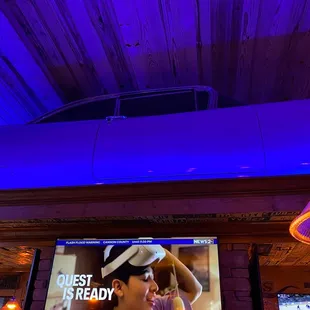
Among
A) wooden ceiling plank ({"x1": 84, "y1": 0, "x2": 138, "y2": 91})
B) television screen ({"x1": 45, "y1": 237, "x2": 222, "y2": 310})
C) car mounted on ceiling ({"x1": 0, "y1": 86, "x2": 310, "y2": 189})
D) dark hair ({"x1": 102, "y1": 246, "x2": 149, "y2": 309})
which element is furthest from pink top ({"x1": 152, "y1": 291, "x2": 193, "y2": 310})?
wooden ceiling plank ({"x1": 84, "y1": 0, "x2": 138, "y2": 91})

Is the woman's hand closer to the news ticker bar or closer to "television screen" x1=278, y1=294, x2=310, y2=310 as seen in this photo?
the news ticker bar

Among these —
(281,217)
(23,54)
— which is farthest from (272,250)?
(23,54)

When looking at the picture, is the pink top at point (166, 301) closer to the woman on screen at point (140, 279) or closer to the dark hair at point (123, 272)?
the woman on screen at point (140, 279)

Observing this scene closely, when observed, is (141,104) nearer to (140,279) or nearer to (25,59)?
(25,59)

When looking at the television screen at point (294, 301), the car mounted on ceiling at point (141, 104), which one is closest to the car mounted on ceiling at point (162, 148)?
the car mounted on ceiling at point (141, 104)

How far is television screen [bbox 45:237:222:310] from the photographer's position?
6.21ft

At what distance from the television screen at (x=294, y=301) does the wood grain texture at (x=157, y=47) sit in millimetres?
2775

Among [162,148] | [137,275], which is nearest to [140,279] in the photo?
[137,275]

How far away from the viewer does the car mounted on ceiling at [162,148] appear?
71.5 inches

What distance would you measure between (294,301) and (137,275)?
3.07 m

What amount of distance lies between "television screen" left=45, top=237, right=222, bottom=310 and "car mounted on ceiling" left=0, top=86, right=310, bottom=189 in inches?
17.0

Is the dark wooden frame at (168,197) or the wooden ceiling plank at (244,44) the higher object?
the wooden ceiling plank at (244,44)

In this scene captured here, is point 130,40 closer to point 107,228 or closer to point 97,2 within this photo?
point 97,2

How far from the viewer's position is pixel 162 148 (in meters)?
1.91
